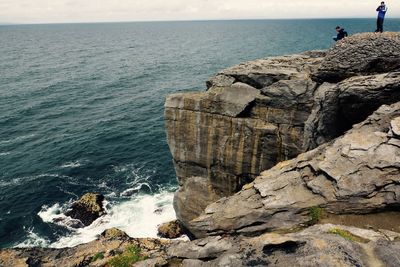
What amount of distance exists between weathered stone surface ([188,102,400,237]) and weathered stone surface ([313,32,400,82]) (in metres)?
5.78

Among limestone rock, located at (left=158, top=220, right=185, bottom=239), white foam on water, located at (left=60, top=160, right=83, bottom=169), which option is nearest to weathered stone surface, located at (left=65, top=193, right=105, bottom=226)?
limestone rock, located at (left=158, top=220, right=185, bottom=239)

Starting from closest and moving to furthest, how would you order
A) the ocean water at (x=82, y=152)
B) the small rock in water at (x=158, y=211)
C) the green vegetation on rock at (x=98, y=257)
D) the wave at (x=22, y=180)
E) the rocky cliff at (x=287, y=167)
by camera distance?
the rocky cliff at (x=287, y=167) → the green vegetation on rock at (x=98, y=257) → the ocean water at (x=82, y=152) → the small rock in water at (x=158, y=211) → the wave at (x=22, y=180)

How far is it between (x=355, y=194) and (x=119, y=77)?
369ft

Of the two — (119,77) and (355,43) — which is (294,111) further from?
(119,77)

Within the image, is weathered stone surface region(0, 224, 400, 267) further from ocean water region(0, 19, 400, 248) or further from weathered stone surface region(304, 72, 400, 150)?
ocean water region(0, 19, 400, 248)

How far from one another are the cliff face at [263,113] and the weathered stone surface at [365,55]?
0.06 m

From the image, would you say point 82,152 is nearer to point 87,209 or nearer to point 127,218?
point 87,209

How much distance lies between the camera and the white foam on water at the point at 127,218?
146ft

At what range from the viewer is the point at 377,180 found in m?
17.4

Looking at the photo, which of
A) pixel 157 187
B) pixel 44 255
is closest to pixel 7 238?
pixel 44 255

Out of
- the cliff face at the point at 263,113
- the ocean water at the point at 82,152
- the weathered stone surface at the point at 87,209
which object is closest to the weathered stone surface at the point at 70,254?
the cliff face at the point at 263,113

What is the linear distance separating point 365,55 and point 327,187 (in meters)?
12.0

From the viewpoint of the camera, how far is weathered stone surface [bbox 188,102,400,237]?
17344 mm

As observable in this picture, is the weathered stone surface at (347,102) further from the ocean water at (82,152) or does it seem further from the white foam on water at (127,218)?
the ocean water at (82,152)
